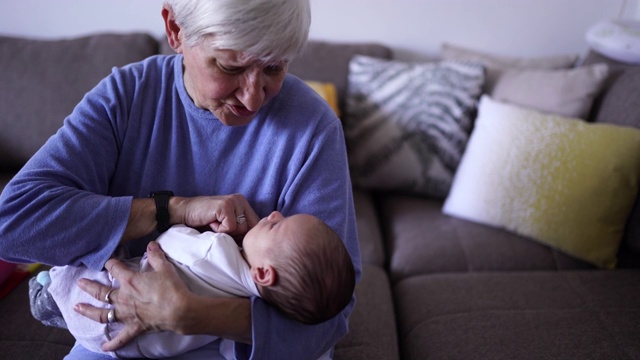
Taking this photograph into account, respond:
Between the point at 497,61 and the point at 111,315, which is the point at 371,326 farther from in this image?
the point at 497,61

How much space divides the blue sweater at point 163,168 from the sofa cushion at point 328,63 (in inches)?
40.6

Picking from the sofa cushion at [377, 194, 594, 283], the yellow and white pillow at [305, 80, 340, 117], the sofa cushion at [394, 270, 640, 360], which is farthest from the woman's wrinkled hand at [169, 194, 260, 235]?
the yellow and white pillow at [305, 80, 340, 117]

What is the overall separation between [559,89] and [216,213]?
1613 millimetres

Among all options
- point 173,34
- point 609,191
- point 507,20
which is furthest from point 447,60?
point 173,34

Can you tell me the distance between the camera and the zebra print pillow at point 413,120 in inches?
87.9

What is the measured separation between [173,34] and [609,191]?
61.2 inches

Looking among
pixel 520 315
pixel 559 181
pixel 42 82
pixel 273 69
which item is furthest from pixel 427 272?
pixel 42 82

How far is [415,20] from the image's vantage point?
8.32 feet

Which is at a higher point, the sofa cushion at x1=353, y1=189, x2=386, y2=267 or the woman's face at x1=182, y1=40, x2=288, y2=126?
the woman's face at x1=182, y1=40, x2=288, y2=126

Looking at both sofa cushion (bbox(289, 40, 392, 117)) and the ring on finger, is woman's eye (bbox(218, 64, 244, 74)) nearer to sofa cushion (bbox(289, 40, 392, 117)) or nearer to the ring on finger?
the ring on finger

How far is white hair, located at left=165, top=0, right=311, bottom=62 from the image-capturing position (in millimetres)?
999

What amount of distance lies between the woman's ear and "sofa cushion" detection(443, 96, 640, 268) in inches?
51.4

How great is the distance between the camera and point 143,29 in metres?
2.56

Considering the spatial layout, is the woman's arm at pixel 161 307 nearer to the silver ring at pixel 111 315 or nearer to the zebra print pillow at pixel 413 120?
the silver ring at pixel 111 315
